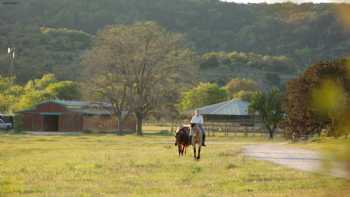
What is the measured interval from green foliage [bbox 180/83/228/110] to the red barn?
26717 mm

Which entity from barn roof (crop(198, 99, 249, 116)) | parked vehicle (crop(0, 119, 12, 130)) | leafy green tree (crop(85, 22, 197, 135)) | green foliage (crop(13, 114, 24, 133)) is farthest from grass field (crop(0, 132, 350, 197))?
barn roof (crop(198, 99, 249, 116))

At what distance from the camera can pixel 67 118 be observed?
8012 cm

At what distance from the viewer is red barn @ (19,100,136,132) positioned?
79.4 m

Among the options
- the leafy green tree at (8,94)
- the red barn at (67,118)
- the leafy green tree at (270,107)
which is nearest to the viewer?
the leafy green tree at (270,107)

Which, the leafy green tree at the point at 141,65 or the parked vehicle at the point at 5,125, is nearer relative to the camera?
the leafy green tree at the point at 141,65

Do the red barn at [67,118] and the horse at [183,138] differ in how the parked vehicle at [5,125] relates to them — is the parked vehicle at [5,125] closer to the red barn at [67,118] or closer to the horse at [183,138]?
the red barn at [67,118]

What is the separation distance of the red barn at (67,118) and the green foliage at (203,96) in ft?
87.7

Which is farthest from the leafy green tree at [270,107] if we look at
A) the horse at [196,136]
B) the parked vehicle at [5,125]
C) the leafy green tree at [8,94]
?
the leafy green tree at [8,94]

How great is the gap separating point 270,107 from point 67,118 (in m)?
26.2

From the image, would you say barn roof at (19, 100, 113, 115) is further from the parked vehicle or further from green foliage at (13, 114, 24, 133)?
the parked vehicle

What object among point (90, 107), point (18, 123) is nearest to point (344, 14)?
point (18, 123)

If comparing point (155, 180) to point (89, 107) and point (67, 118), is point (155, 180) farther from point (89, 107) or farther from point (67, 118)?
point (67, 118)

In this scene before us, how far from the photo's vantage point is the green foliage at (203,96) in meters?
107

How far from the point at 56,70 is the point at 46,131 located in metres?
54.8
